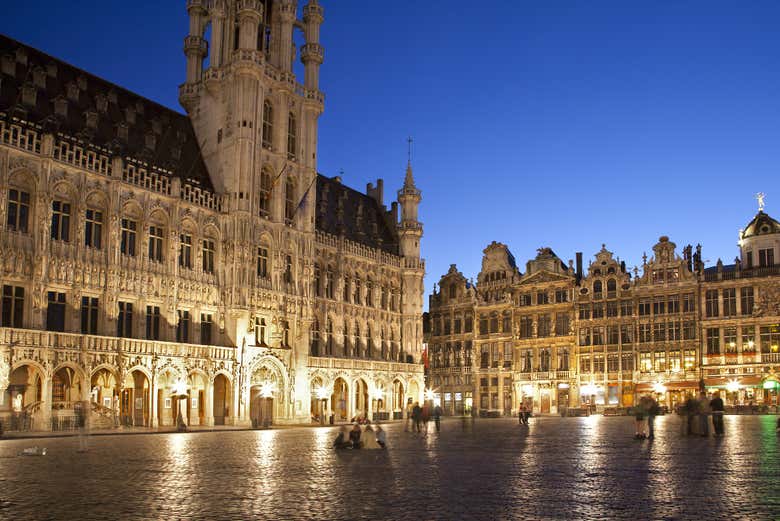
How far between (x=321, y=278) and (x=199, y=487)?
157 ft

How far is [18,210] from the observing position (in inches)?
1620

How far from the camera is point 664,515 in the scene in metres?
10.8

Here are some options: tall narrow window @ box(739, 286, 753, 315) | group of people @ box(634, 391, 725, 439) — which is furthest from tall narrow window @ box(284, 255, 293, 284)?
tall narrow window @ box(739, 286, 753, 315)

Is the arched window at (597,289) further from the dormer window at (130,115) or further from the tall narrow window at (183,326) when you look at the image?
the dormer window at (130,115)

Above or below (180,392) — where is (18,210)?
above

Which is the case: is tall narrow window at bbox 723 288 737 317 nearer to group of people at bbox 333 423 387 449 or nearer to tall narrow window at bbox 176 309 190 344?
tall narrow window at bbox 176 309 190 344

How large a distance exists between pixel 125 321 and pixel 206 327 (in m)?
6.28

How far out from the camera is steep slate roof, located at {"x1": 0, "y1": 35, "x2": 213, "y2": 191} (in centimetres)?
4512

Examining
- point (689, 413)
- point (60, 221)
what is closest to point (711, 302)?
point (689, 413)

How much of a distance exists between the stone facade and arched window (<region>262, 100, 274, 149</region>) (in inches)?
1357

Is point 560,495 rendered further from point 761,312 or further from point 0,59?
point 761,312

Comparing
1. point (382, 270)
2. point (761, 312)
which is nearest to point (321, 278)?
point (382, 270)

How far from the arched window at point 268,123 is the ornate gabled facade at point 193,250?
0.40ft

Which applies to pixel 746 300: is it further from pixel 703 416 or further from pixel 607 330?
pixel 703 416
